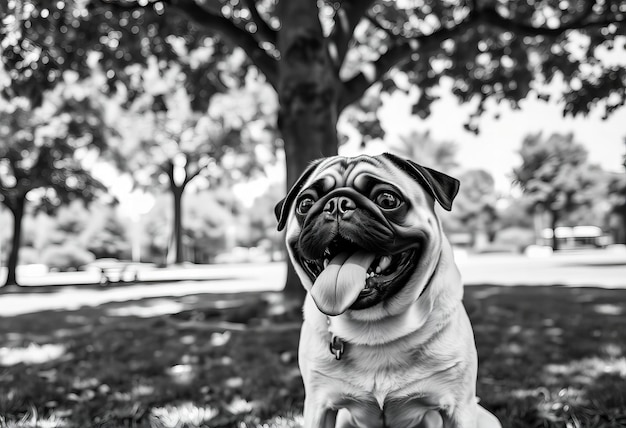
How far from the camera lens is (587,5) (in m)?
7.96

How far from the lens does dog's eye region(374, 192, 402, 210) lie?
74.7 inches

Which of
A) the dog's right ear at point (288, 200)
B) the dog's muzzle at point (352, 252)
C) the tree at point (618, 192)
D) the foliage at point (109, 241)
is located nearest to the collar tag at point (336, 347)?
the dog's muzzle at point (352, 252)

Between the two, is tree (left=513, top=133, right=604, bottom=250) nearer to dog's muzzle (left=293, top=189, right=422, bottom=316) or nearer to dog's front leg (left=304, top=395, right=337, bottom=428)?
dog's front leg (left=304, top=395, right=337, bottom=428)

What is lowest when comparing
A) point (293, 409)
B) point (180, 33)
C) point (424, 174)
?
point (293, 409)

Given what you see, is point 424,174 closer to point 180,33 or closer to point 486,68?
point 180,33

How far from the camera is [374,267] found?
185cm

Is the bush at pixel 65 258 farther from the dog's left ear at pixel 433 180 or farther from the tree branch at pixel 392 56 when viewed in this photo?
the dog's left ear at pixel 433 180

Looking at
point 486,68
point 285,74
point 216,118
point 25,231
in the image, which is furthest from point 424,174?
point 25,231

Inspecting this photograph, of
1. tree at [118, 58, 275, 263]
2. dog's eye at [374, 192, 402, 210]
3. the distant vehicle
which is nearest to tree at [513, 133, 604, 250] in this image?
the distant vehicle

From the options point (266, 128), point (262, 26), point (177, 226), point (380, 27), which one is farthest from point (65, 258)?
point (262, 26)

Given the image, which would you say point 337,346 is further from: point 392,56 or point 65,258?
point 65,258

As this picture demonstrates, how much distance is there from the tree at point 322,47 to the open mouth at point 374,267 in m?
4.81

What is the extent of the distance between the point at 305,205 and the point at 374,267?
38 centimetres

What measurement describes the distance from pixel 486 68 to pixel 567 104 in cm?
268
